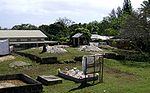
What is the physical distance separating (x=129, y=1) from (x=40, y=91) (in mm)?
72560

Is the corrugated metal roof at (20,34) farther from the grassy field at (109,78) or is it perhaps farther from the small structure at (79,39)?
the grassy field at (109,78)

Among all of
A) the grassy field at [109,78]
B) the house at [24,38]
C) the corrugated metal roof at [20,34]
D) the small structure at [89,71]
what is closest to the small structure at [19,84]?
the grassy field at [109,78]

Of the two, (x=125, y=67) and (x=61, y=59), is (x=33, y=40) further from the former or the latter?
(x=125, y=67)

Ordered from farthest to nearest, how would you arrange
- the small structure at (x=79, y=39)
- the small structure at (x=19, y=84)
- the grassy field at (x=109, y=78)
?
1. the small structure at (x=79, y=39)
2. the grassy field at (x=109, y=78)
3. the small structure at (x=19, y=84)

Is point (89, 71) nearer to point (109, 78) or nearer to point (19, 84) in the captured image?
point (109, 78)

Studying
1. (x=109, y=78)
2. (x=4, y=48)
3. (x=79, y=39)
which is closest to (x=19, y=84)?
(x=109, y=78)

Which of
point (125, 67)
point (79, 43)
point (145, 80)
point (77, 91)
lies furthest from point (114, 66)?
point (79, 43)

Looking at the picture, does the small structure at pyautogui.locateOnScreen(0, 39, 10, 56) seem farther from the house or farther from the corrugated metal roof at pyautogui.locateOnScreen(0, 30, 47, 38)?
the corrugated metal roof at pyautogui.locateOnScreen(0, 30, 47, 38)

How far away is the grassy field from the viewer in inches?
685

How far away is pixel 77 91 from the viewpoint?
56.0ft

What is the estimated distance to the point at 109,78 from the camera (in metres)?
21.4

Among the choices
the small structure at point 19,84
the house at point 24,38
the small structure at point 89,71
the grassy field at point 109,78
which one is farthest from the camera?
the house at point 24,38

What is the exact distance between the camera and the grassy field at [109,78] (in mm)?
17391

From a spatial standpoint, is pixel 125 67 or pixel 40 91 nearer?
pixel 40 91
